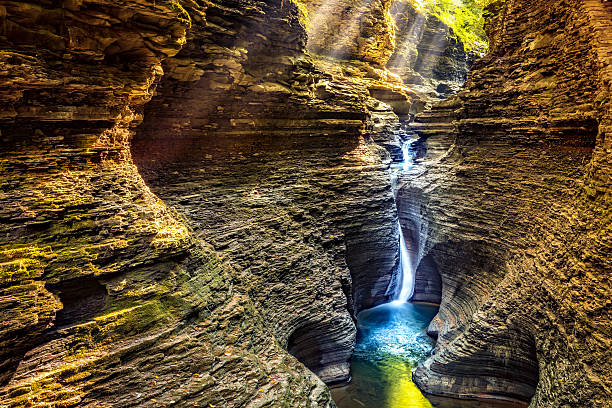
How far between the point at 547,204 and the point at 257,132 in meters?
9.14

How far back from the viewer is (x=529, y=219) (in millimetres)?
11406

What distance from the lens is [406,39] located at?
3747 centimetres

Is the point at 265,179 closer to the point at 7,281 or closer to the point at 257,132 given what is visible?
the point at 257,132

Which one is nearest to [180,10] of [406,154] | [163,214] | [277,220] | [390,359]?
[163,214]

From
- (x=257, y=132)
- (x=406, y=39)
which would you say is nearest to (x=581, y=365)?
(x=257, y=132)

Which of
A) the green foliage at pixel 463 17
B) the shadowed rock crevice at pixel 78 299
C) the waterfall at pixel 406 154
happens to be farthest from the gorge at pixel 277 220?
the green foliage at pixel 463 17

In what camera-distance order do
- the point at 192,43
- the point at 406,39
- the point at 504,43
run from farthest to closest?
1. the point at 406,39
2. the point at 504,43
3. the point at 192,43

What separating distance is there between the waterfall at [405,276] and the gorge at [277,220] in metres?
0.10

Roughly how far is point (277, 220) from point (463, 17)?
41.2 meters

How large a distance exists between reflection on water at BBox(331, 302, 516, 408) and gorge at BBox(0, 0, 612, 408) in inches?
3.9

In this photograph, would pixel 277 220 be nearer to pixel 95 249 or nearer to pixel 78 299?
pixel 95 249

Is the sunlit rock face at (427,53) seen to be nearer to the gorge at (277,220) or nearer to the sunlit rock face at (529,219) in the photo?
the gorge at (277,220)

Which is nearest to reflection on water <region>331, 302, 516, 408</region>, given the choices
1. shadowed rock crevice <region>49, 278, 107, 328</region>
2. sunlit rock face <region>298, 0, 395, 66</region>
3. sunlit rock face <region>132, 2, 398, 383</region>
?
sunlit rock face <region>132, 2, 398, 383</region>

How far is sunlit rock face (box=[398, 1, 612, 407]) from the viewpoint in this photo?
8.39 meters
